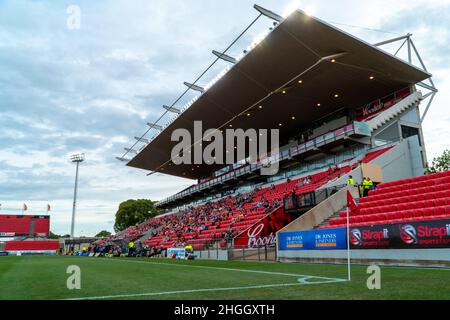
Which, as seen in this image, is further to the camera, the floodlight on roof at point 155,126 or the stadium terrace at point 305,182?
the floodlight on roof at point 155,126

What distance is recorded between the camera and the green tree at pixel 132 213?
94.2m

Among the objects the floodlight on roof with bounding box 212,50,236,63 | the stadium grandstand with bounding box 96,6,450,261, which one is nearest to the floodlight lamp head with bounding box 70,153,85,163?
the stadium grandstand with bounding box 96,6,450,261

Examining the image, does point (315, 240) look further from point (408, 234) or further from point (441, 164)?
point (441, 164)

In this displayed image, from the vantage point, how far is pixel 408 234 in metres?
12.3

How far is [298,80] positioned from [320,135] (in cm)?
699

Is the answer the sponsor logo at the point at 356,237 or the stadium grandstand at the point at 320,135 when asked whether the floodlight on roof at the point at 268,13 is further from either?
the sponsor logo at the point at 356,237

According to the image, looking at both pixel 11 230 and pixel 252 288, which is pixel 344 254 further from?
pixel 11 230

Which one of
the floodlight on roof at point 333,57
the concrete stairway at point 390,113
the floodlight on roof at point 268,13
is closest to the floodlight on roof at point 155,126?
the floodlight on roof at point 333,57

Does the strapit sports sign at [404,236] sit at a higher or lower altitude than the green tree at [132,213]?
lower

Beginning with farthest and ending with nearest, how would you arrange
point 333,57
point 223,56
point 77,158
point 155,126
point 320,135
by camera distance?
point 77,158 < point 155,126 < point 320,135 < point 223,56 < point 333,57

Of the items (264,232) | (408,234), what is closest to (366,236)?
(408,234)
